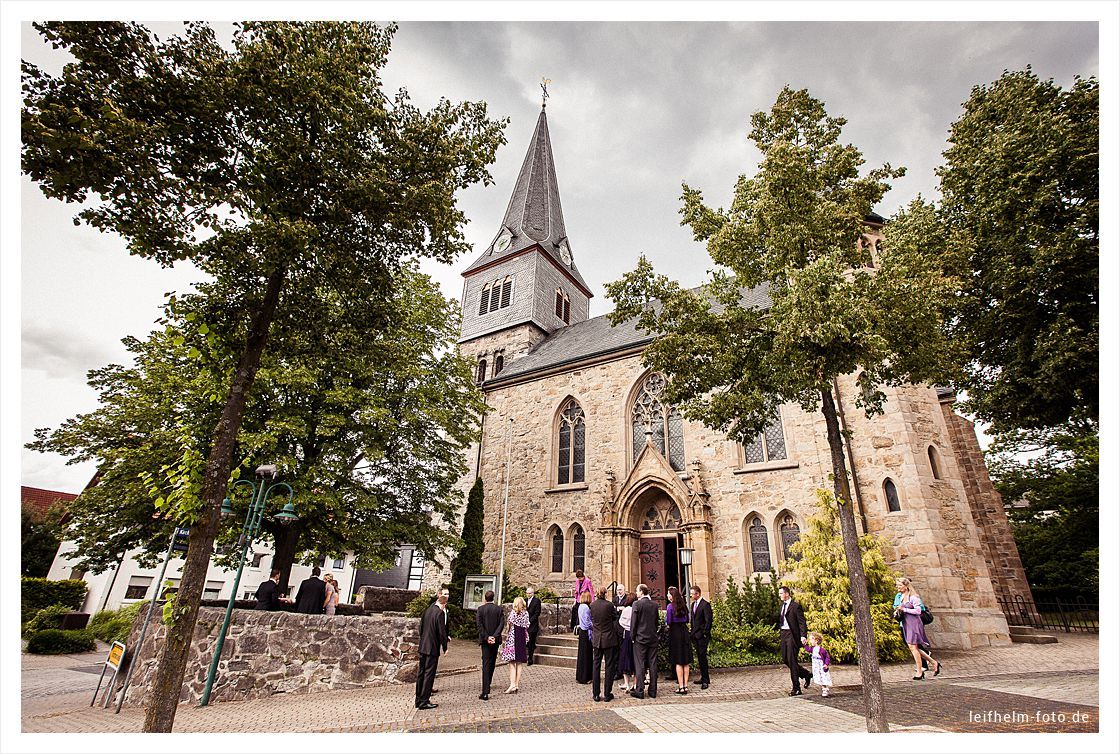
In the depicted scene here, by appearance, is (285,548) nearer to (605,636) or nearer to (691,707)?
(605,636)

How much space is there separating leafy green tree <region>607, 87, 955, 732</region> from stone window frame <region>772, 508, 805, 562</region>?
20.7ft

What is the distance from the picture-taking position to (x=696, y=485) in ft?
48.2

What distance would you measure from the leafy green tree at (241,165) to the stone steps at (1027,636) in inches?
616

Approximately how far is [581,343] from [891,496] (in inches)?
503

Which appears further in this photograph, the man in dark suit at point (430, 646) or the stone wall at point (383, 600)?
the stone wall at point (383, 600)

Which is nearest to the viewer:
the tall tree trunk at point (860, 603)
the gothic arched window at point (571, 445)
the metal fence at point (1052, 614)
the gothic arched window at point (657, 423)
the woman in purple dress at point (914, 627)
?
the tall tree trunk at point (860, 603)

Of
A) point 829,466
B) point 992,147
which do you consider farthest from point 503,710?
point 992,147

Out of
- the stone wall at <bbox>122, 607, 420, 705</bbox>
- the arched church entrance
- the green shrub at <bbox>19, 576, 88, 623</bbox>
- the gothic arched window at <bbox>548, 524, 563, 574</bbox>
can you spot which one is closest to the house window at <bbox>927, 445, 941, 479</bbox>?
the arched church entrance

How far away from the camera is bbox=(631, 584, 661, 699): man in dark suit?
793cm

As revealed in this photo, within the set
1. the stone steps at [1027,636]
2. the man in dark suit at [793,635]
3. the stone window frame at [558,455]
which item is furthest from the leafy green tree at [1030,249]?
the stone window frame at [558,455]

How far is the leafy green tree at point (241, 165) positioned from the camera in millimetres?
4527

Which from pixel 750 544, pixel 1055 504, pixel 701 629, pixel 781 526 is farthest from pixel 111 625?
pixel 1055 504

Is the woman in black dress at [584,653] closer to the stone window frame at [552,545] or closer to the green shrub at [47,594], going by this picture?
the stone window frame at [552,545]

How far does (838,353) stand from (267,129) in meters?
7.25
